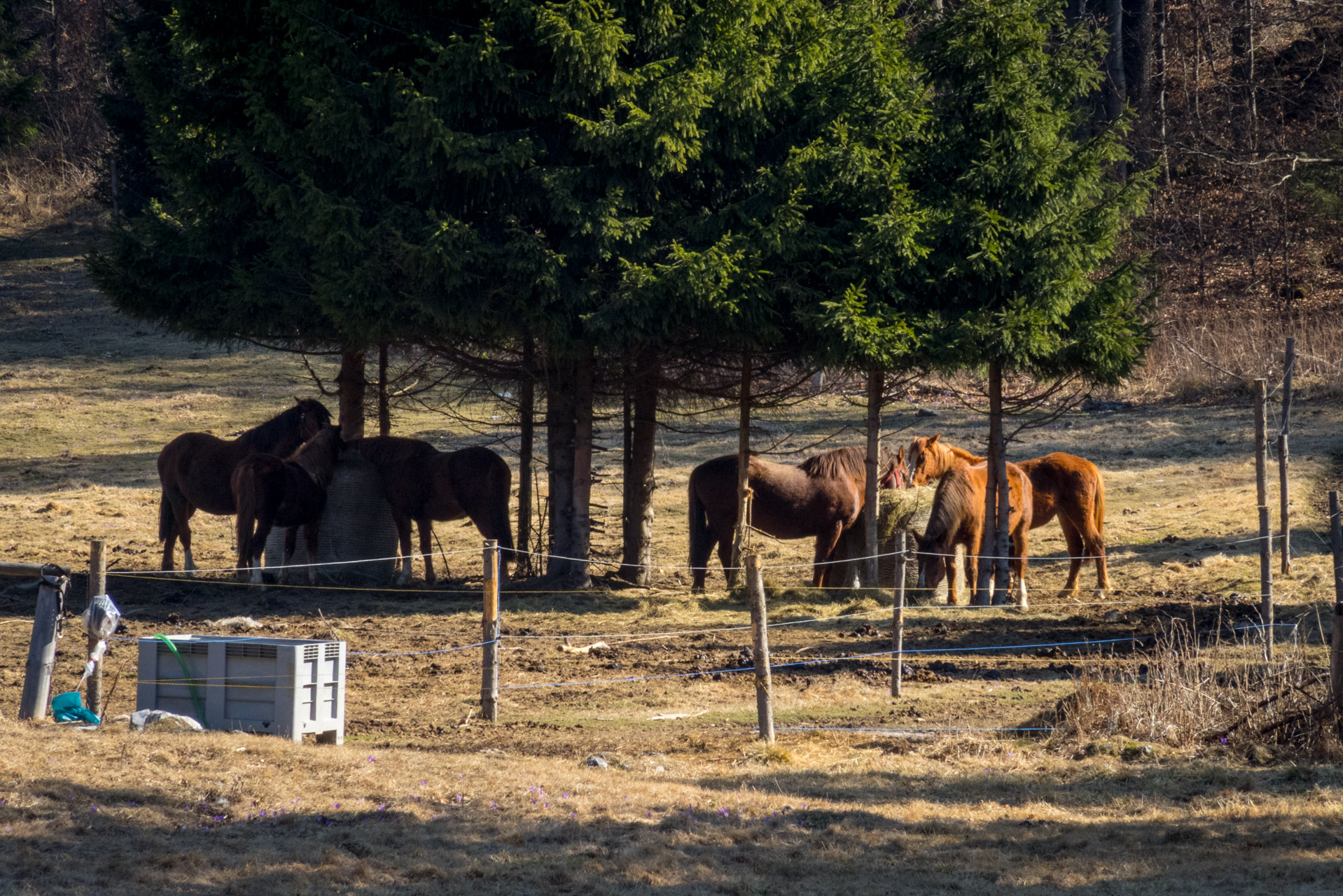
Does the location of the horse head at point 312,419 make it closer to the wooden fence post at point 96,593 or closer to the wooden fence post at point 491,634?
the wooden fence post at point 491,634

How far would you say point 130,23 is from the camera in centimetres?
2464

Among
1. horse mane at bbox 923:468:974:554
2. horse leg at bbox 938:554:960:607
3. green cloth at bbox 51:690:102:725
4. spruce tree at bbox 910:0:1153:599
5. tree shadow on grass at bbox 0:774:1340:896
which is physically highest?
spruce tree at bbox 910:0:1153:599

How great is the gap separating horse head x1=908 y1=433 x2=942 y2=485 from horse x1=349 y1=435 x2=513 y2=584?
17.9ft

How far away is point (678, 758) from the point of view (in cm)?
860

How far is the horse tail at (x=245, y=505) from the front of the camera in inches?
600

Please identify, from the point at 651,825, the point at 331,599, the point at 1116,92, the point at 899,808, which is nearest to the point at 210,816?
the point at 651,825

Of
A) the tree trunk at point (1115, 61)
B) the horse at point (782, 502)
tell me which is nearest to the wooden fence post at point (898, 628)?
the horse at point (782, 502)

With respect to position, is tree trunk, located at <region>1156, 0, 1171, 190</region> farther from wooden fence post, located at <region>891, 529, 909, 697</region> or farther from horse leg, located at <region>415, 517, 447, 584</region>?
wooden fence post, located at <region>891, 529, 909, 697</region>

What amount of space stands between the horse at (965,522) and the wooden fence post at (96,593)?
30.1 ft

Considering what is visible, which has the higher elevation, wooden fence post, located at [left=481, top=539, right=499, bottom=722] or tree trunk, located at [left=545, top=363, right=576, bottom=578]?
tree trunk, located at [left=545, top=363, right=576, bottom=578]

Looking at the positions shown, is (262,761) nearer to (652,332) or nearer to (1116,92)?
(652,332)

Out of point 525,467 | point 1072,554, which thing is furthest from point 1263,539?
point 525,467

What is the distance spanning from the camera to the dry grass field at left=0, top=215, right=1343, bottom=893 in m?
6.07

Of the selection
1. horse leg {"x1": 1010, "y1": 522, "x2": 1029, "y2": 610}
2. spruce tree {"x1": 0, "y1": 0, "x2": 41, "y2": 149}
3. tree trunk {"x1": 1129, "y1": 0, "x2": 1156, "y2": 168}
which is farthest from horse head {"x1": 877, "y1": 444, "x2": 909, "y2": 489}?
tree trunk {"x1": 1129, "y1": 0, "x2": 1156, "y2": 168}
